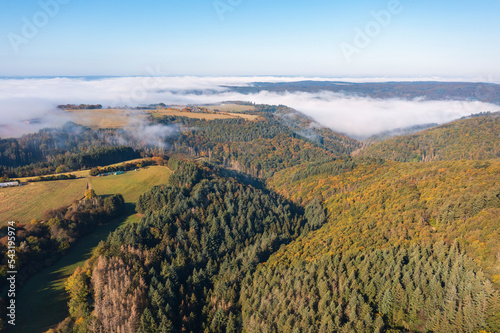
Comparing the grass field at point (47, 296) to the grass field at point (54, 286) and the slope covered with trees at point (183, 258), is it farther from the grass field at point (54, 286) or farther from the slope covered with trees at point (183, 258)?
the slope covered with trees at point (183, 258)

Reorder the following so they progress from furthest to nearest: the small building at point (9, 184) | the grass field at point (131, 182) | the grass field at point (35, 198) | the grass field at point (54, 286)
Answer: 1. the grass field at point (131, 182)
2. the small building at point (9, 184)
3. the grass field at point (35, 198)
4. the grass field at point (54, 286)

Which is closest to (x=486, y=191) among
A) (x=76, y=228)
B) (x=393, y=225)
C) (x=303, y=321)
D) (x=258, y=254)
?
(x=393, y=225)

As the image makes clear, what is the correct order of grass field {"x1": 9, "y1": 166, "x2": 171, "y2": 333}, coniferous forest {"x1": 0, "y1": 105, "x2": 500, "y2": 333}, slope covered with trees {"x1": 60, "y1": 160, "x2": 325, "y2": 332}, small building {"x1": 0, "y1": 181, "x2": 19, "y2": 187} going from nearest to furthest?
coniferous forest {"x1": 0, "y1": 105, "x2": 500, "y2": 333} → grass field {"x1": 9, "y1": 166, "x2": 171, "y2": 333} → slope covered with trees {"x1": 60, "y1": 160, "x2": 325, "y2": 332} → small building {"x1": 0, "y1": 181, "x2": 19, "y2": 187}

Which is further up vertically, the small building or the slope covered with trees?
the small building

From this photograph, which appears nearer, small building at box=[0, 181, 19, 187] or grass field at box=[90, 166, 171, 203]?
small building at box=[0, 181, 19, 187]

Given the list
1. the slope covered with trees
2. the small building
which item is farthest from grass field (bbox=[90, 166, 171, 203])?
the small building

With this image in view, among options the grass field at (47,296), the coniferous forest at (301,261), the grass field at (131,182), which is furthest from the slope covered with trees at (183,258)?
the grass field at (131,182)

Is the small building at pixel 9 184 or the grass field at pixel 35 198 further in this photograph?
the small building at pixel 9 184

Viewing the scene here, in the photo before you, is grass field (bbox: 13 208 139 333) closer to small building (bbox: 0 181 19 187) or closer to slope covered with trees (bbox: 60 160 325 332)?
slope covered with trees (bbox: 60 160 325 332)
